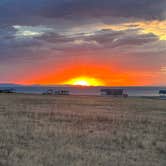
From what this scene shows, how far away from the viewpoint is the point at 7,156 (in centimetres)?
822

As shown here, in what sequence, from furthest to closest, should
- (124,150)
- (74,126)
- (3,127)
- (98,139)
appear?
1. (74,126)
2. (3,127)
3. (98,139)
4. (124,150)

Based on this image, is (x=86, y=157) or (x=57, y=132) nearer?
(x=86, y=157)

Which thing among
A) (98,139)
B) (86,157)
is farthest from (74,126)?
(86,157)

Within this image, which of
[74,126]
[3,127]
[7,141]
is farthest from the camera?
[74,126]

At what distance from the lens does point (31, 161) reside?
25.8ft

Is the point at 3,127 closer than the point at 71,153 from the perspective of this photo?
No

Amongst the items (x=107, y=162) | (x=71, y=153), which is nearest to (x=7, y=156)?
(x=71, y=153)

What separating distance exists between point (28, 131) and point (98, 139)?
308cm

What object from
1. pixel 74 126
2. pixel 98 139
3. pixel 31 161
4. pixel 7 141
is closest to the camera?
pixel 31 161

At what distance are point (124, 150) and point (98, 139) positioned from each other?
175 centimetres

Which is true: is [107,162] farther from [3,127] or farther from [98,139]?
[3,127]

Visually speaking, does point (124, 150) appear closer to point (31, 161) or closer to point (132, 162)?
point (132, 162)

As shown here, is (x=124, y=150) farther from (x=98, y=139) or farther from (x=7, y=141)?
(x=7, y=141)

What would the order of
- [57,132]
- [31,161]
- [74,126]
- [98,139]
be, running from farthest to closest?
[74,126], [57,132], [98,139], [31,161]
